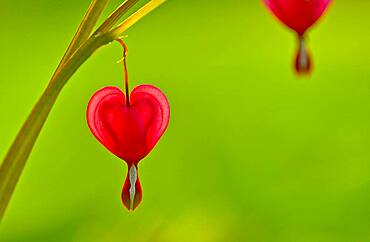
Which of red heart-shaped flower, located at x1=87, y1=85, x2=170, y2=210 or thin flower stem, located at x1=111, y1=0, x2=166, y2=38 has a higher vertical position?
thin flower stem, located at x1=111, y1=0, x2=166, y2=38

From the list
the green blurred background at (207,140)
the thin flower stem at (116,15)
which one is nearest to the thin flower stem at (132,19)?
the thin flower stem at (116,15)

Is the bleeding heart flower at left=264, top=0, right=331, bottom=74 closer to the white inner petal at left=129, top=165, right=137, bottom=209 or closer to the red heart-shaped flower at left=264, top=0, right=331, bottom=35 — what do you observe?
the red heart-shaped flower at left=264, top=0, right=331, bottom=35

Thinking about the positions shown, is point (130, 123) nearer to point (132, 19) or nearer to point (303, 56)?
point (132, 19)

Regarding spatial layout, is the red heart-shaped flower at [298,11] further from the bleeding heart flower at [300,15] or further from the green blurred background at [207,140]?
the green blurred background at [207,140]

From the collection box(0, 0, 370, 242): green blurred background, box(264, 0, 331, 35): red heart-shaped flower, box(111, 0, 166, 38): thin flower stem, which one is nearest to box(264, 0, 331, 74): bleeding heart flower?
box(264, 0, 331, 35): red heart-shaped flower

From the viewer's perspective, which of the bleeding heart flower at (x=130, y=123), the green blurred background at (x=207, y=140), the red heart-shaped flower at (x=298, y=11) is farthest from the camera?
the green blurred background at (x=207, y=140)

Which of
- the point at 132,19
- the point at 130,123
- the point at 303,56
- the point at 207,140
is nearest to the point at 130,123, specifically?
the point at 130,123
